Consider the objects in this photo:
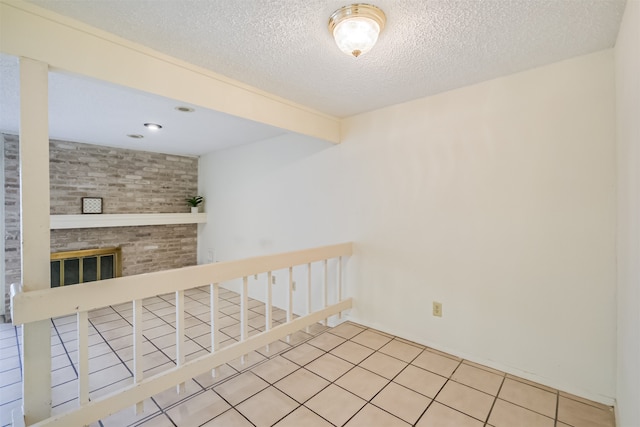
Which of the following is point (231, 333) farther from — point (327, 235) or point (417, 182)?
point (417, 182)

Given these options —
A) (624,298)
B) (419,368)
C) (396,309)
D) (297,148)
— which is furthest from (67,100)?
(624,298)

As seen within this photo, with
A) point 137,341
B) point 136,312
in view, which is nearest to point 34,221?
point 136,312

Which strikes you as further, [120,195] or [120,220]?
[120,195]

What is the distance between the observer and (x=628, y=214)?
1361 mm

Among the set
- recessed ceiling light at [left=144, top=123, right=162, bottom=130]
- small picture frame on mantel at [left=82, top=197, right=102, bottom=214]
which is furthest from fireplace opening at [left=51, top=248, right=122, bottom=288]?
recessed ceiling light at [left=144, top=123, right=162, bottom=130]

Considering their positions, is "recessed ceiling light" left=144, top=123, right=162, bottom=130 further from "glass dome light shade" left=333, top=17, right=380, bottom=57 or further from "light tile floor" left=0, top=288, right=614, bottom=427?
"glass dome light shade" left=333, top=17, right=380, bottom=57

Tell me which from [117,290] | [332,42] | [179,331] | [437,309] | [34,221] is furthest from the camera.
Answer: [437,309]

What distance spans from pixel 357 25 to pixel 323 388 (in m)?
2.16

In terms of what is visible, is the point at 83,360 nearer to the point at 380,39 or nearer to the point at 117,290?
the point at 117,290

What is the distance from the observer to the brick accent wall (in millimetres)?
3383

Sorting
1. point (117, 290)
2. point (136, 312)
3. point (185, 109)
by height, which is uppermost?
point (185, 109)

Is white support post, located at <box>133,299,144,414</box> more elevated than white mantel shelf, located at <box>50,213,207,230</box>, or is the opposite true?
white mantel shelf, located at <box>50,213,207,230</box>

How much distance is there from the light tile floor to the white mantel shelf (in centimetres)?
136

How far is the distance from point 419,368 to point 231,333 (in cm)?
181
